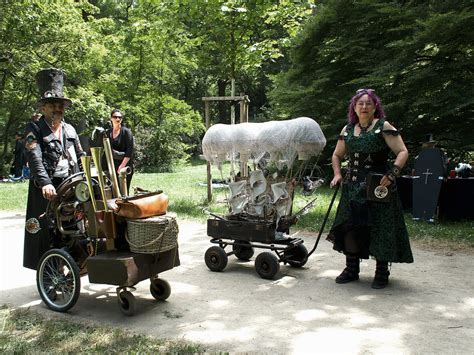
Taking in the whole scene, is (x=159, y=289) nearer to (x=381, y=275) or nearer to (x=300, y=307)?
(x=300, y=307)

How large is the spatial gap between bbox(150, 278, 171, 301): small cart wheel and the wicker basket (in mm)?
667

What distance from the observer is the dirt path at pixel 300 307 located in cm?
390

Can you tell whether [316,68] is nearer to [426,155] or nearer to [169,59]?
[426,155]

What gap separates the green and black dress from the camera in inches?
207

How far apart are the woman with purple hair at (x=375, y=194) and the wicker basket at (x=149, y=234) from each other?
210 cm

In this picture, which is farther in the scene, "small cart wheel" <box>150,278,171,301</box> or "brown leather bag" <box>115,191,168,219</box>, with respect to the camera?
"small cart wheel" <box>150,278,171,301</box>

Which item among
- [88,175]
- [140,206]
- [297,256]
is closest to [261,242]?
[297,256]

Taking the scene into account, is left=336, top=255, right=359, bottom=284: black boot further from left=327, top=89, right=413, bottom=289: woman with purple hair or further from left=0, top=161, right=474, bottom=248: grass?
left=0, top=161, right=474, bottom=248: grass

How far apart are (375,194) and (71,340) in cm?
334

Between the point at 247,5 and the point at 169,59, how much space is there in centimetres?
1619

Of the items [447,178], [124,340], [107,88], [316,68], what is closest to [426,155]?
[447,178]

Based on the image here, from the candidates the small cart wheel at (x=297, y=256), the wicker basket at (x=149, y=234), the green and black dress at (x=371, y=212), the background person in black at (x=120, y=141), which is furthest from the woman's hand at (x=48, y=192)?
the background person in black at (x=120, y=141)

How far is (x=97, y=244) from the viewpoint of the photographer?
15.3 ft

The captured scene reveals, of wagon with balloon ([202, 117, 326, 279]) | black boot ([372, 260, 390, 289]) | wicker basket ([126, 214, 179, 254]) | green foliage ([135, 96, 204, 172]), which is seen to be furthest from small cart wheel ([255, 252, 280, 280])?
green foliage ([135, 96, 204, 172])
